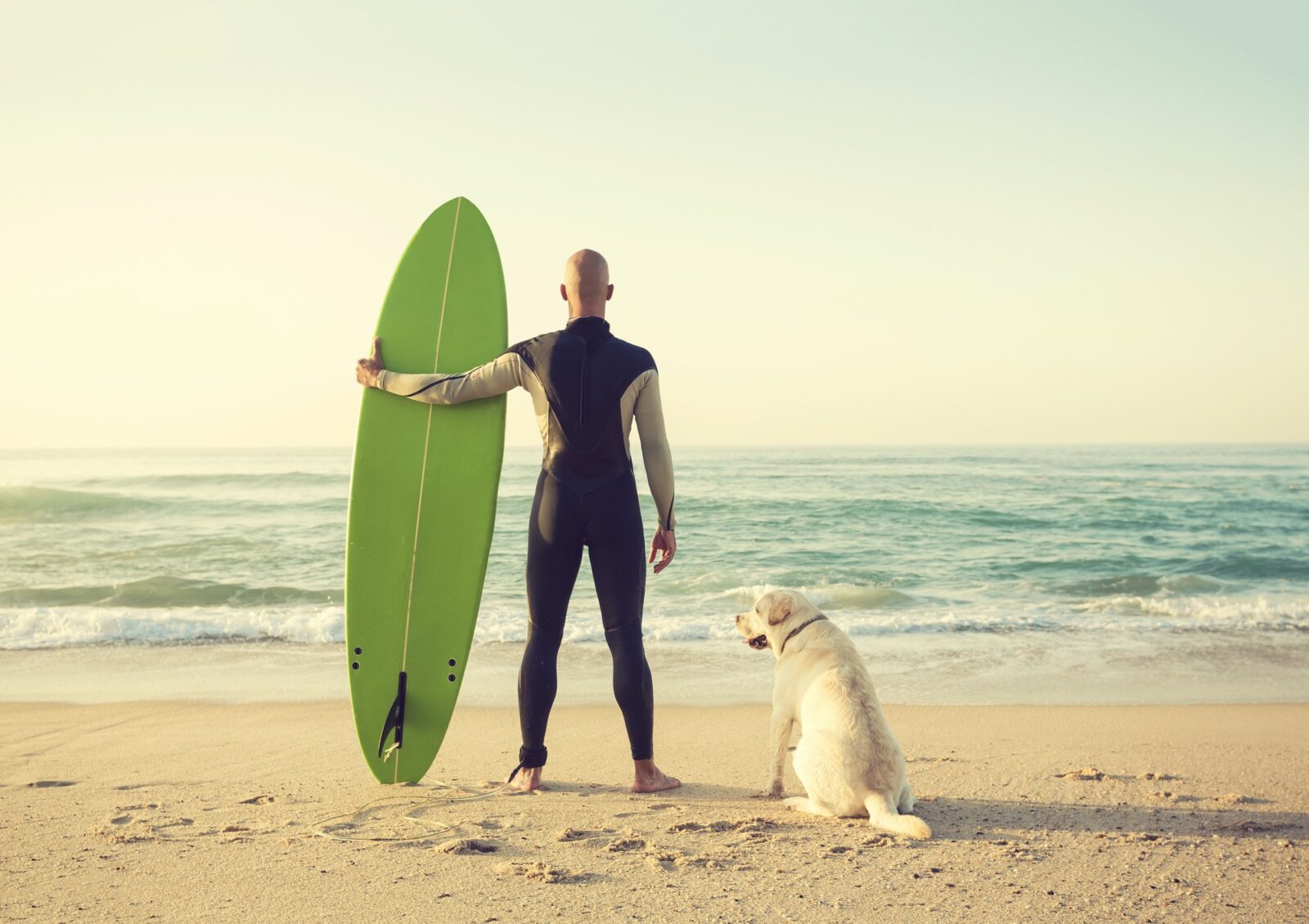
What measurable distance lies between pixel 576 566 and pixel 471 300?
1.37 metres

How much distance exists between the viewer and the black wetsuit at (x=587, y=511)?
3.54 meters

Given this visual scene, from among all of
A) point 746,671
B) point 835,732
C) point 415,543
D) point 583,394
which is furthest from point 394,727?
point 746,671

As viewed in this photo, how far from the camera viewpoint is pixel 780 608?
3596mm

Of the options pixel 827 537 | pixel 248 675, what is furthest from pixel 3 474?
pixel 248 675

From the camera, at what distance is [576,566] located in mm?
3717

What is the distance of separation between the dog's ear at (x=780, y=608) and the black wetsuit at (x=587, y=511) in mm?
506

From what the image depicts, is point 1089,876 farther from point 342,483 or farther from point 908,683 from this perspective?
point 342,483

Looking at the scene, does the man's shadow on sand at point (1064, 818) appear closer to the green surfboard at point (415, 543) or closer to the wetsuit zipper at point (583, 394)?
the green surfboard at point (415, 543)

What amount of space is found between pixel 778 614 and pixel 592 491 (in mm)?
853

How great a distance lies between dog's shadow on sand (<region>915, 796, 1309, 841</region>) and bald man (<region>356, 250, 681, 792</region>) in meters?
1.14

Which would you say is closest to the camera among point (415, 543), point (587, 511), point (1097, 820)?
point (1097, 820)

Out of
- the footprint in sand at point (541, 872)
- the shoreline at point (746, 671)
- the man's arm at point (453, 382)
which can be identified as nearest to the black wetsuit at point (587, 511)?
the man's arm at point (453, 382)

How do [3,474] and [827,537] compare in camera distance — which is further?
[3,474]

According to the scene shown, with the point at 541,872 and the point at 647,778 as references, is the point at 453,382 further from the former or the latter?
the point at 541,872
